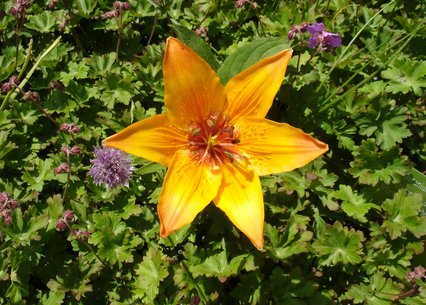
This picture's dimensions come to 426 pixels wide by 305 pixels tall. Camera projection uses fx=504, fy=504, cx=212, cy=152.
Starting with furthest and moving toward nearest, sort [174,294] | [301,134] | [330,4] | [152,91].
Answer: [330,4] < [152,91] < [174,294] < [301,134]

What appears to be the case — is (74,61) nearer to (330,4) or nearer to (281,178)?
(281,178)

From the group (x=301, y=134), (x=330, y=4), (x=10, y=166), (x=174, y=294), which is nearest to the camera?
(x=301, y=134)

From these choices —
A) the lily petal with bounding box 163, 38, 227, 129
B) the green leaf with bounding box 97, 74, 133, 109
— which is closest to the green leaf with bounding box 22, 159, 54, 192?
the green leaf with bounding box 97, 74, 133, 109

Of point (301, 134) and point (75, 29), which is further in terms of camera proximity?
point (75, 29)

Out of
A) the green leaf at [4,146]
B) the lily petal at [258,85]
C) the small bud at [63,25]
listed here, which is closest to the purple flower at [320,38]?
the lily petal at [258,85]

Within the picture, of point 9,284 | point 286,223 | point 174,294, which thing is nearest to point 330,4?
point 286,223

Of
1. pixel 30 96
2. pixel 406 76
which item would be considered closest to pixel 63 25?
pixel 30 96
